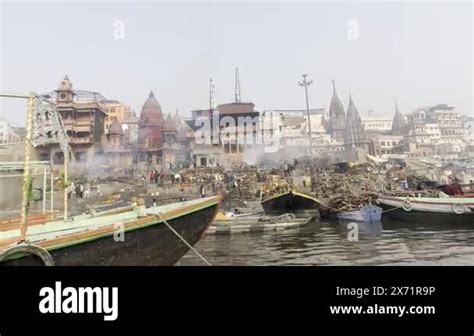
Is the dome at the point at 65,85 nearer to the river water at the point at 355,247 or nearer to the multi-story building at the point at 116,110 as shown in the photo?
the multi-story building at the point at 116,110

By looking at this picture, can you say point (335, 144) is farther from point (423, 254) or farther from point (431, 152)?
point (423, 254)

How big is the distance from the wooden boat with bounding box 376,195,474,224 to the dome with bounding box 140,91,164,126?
305 cm

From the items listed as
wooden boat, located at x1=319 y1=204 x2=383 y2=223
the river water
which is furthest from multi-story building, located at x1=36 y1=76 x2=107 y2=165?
wooden boat, located at x1=319 y1=204 x2=383 y2=223

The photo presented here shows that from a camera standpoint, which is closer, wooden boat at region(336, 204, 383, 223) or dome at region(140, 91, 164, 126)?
dome at region(140, 91, 164, 126)

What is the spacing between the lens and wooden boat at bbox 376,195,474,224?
414 centimetres

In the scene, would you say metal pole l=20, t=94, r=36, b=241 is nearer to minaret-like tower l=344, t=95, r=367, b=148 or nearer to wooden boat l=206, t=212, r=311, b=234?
wooden boat l=206, t=212, r=311, b=234

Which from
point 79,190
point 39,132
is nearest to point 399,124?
point 79,190

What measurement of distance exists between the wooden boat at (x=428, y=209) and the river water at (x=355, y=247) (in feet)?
0.40

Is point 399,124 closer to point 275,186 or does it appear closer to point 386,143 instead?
point 386,143

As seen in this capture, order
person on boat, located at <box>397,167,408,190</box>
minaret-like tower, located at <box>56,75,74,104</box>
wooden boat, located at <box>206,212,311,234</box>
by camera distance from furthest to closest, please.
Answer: wooden boat, located at <box>206,212,311,234</box> → person on boat, located at <box>397,167,408,190</box> → minaret-like tower, located at <box>56,75,74,104</box>

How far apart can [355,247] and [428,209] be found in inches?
73.1

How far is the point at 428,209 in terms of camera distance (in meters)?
4.46

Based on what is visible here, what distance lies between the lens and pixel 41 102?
300 centimetres
